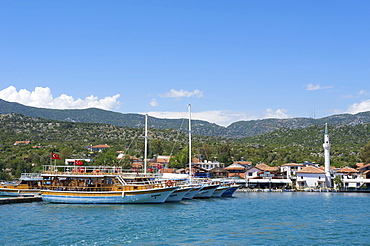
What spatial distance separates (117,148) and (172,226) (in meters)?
109

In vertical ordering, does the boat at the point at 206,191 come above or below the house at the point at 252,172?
below

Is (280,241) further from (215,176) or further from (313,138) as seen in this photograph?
(313,138)

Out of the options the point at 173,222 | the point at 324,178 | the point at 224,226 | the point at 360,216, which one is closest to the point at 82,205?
the point at 173,222

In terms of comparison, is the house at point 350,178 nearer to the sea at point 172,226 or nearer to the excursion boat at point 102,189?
the sea at point 172,226

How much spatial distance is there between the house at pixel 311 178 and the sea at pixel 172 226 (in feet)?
206

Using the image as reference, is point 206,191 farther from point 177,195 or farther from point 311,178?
point 311,178

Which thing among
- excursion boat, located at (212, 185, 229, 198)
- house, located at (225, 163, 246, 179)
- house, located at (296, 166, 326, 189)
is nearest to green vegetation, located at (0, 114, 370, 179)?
house, located at (225, 163, 246, 179)

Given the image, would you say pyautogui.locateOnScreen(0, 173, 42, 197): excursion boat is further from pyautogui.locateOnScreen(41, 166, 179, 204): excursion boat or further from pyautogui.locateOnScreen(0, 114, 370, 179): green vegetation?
pyautogui.locateOnScreen(0, 114, 370, 179): green vegetation

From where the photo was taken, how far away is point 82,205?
162 ft

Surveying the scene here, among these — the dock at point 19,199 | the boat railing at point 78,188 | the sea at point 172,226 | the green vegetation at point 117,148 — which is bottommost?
the sea at point 172,226

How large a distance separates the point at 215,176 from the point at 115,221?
76766 mm

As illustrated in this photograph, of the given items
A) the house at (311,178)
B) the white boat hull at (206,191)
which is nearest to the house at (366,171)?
the house at (311,178)

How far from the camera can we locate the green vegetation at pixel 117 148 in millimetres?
109312

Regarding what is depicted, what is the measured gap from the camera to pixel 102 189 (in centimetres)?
5147
